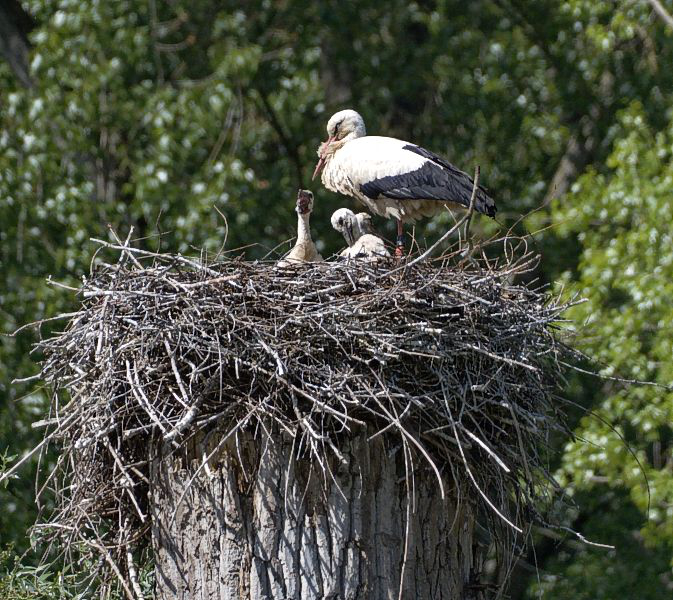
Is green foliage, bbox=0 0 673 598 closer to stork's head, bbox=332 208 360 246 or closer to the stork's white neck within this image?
stork's head, bbox=332 208 360 246

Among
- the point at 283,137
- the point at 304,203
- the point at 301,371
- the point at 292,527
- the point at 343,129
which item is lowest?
the point at 292,527

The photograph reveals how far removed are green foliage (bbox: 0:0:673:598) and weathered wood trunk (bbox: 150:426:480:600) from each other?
400 cm

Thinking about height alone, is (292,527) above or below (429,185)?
below

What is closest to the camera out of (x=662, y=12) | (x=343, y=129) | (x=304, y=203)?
(x=304, y=203)

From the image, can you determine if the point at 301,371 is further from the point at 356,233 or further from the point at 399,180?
Result: the point at 399,180

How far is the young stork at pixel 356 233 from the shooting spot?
7.51 metres

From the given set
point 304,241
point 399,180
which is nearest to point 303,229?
point 304,241

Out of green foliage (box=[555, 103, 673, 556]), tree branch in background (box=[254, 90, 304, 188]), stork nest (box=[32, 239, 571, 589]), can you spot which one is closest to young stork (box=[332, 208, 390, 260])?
stork nest (box=[32, 239, 571, 589])

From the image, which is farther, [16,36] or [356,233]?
[16,36]

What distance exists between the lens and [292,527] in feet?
18.4

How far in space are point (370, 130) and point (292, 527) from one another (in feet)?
26.0

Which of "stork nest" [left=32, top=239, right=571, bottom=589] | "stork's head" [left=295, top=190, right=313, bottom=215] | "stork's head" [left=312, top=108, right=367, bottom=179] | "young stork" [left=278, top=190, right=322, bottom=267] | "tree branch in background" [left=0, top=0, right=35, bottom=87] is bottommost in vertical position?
"stork nest" [left=32, top=239, right=571, bottom=589]

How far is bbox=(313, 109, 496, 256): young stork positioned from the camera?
8.00 meters

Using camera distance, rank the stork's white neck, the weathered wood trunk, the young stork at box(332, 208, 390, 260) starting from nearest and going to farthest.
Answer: the weathered wood trunk → the young stork at box(332, 208, 390, 260) → the stork's white neck
